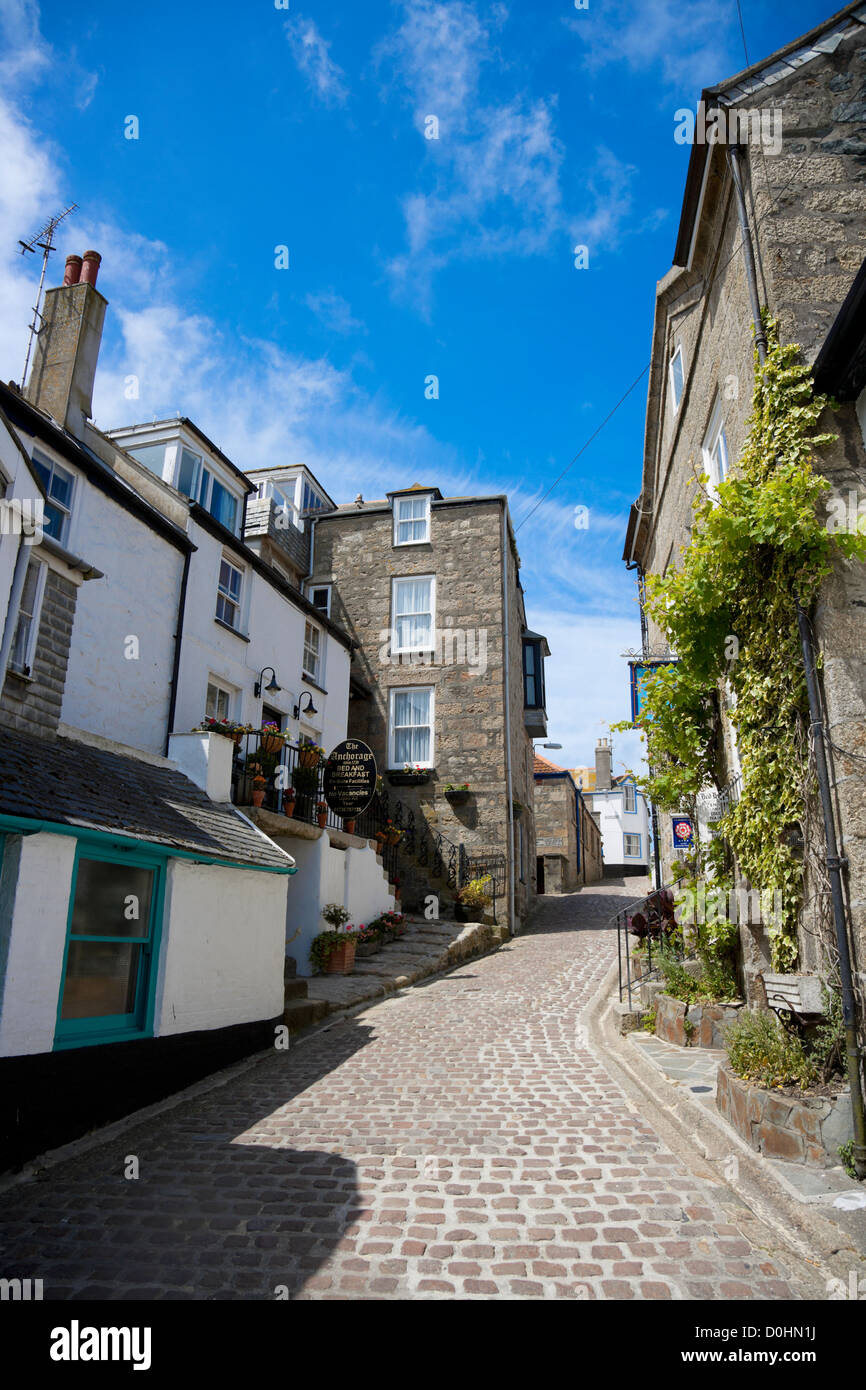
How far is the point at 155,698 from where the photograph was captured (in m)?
11.8

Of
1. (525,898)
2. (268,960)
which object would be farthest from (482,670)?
(268,960)

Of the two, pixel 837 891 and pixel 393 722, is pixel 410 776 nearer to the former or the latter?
pixel 393 722

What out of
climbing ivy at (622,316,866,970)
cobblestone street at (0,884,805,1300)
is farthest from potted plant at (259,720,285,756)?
climbing ivy at (622,316,866,970)

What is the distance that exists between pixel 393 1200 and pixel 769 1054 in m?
2.53

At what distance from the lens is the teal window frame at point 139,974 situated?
598cm

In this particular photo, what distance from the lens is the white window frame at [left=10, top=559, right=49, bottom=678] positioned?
803 cm

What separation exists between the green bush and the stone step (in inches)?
223

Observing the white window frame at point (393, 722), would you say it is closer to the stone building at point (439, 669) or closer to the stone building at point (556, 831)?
the stone building at point (439, 669)

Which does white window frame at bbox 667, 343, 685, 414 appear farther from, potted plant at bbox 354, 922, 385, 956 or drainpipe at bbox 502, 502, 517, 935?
potted plant at bbox 354, 922, 385, 956

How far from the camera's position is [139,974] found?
702 cm

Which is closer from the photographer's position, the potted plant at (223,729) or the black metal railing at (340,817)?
the potted plant at (223,729)

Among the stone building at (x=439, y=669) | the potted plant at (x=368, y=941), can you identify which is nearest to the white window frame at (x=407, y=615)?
the stone building at (x=439, y=669)

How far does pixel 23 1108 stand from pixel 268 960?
12.5ft

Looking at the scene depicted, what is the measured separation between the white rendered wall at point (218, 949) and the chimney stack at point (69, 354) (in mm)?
8412
